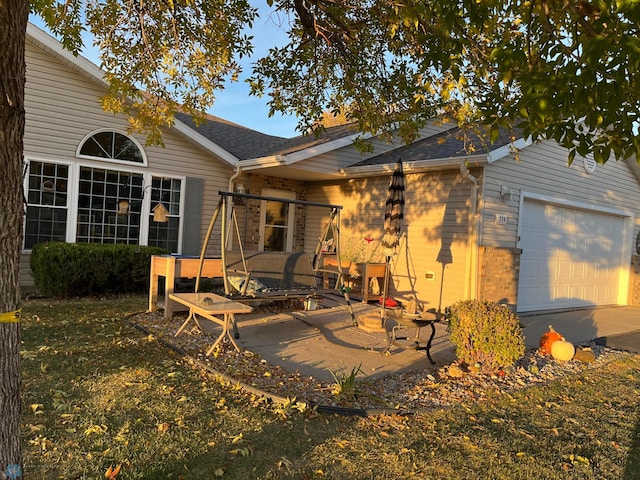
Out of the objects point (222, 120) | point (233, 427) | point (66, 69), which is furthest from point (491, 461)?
point (222, 120)

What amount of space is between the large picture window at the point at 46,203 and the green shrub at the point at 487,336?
736 centimetres

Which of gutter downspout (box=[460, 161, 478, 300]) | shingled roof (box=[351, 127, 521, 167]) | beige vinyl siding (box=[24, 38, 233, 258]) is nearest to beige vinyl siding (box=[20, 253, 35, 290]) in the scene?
beige vinyl siding (box=[24, 38, 233, 258])

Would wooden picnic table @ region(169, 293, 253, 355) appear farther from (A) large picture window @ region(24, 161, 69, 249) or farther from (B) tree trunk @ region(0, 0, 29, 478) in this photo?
(A) large picture window @ region(24, 161, 69, 249)

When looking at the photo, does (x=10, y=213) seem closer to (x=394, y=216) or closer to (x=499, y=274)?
(x=394, y=216)

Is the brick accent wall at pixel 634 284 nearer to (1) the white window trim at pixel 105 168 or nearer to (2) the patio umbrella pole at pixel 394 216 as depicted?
(2) the patio umbrella pole at pixel 394 216

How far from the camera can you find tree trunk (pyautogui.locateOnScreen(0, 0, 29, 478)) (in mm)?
1977

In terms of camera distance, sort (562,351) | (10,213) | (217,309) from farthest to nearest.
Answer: (562,351)
(217,309)
(10,213)

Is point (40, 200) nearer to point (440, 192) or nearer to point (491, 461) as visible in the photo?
point (440, 192)

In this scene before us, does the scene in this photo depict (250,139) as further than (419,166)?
Yes

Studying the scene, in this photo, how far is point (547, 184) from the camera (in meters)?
9.79

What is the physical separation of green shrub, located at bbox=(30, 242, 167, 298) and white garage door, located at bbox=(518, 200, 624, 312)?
292 inches

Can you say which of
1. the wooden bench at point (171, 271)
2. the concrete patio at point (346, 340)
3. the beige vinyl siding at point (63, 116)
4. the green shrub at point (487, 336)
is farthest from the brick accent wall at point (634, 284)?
the beige vinyl siding at point (63, 116)

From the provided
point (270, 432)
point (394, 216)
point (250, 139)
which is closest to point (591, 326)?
point (394, 216)

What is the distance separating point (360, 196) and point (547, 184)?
Result: 390 centimetres
